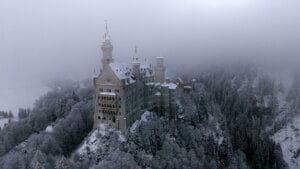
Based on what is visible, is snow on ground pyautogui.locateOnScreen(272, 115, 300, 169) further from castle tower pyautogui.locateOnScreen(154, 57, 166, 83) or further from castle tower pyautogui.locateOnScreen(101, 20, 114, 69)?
castle tower pyautogui.locateOnScreen(101, 20, 114, 69)

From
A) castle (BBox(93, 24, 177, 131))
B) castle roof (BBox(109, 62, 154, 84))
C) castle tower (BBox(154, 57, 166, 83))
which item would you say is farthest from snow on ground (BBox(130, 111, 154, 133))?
castle tower (BBox(154, 57, 166, 83))

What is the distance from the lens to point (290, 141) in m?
185

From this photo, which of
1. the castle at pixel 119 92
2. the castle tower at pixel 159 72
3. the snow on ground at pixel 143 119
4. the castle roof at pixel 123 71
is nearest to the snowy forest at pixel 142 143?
the snow on ground at pixel 143 119

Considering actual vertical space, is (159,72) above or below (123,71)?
below

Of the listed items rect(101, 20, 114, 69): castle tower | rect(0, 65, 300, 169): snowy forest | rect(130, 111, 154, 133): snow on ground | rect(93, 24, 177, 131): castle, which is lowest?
rect(0, 65, 300, 169): snowy forest

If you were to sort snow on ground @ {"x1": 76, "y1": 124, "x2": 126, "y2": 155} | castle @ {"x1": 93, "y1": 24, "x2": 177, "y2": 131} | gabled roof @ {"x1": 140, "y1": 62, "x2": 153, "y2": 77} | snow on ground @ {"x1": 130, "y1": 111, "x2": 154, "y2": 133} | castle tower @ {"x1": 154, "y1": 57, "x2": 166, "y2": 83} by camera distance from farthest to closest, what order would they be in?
castle tower @ {"x1": 154, "y1": 57, "x2": 166, "y2": 83}
gabled roof @ {"x1": 140, "y1": 62, "x2": 153, "y2": 77}
snow on ground @ {"x1": 130, "y1": 111, "x2": 154, "y2": 133}
castle @ {"x1": 93, "y1": 24, "x2": 177, "y2": 131}
snow on ground @ {"x1": 76, "y1": 124, "x2": 126, "y2": 155}

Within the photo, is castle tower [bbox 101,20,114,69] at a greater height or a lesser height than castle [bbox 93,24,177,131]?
greater

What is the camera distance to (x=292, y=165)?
555ft

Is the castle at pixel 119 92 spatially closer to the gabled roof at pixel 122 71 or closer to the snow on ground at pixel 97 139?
the gabled roof at pixel 122 71

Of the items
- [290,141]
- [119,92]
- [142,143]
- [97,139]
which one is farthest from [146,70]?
[290,141]

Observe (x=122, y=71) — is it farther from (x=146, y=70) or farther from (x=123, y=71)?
(x=146, y=70)

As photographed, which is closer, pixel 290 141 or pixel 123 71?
pixel 123 71

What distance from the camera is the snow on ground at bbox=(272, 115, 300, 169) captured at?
173 meters

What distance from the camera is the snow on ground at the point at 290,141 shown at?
173 meters
